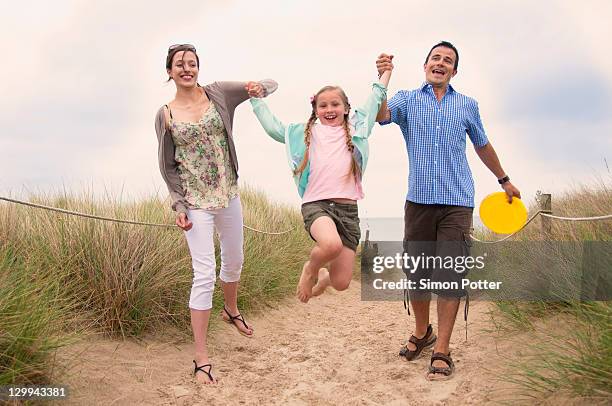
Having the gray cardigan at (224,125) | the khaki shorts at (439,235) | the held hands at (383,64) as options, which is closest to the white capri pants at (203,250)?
the gray cardigan at (224,125)

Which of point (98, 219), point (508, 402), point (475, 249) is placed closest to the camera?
point (508, 402)

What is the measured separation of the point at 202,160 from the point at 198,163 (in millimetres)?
35

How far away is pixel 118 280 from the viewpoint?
499cm

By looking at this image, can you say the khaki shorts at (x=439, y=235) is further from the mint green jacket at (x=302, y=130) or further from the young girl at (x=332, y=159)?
the mint green jacket at (x=302, y=130)

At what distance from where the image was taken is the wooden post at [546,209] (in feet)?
21.3

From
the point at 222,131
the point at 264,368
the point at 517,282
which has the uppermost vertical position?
the point at 222,131

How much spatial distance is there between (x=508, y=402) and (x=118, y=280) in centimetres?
310

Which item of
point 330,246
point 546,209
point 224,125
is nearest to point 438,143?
point 330,246

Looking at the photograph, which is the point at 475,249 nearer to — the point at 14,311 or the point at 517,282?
the point at 517,282

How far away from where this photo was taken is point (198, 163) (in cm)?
427

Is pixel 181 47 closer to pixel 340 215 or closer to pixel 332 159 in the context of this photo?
pixel 332 159

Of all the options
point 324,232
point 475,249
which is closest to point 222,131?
point 324,232

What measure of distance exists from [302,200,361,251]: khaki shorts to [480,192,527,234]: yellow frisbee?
4.34 ft

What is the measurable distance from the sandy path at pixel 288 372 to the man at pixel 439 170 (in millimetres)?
299
